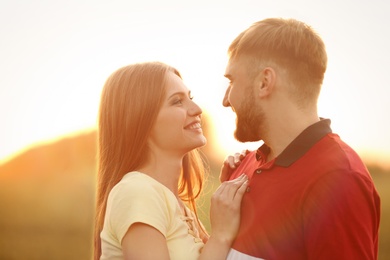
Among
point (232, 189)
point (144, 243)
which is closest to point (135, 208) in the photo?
point (144, 243)

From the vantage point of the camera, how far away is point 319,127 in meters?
3.13

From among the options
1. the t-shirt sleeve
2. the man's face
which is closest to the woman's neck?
the t-shirt sleeve

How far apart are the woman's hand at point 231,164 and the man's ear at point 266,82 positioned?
648 mm

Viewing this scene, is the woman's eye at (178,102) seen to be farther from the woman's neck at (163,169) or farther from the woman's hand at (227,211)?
the woman's hand at (227,211)

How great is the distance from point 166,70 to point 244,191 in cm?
84

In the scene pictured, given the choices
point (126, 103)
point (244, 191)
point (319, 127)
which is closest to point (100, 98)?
point (126, 103)

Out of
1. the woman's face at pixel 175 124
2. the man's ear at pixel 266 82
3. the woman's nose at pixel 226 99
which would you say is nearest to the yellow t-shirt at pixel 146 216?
the woman's face at pixel 175 124

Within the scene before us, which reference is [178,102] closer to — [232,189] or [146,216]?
[232,189]

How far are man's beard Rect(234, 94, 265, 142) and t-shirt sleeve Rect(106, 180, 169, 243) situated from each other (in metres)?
0.57

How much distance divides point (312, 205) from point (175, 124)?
0.99 metres

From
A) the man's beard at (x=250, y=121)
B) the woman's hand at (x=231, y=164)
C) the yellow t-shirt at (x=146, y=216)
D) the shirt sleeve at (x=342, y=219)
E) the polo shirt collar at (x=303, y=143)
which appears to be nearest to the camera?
the shirt sleeve at (x=342, y=219)

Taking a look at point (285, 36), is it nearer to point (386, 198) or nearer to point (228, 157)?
point (228, 157)

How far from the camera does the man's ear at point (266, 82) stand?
3.27m

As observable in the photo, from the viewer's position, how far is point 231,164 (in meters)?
3.85
